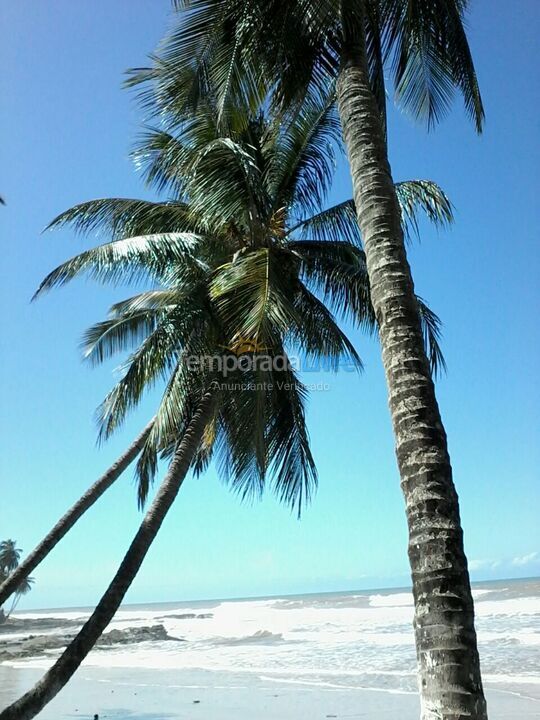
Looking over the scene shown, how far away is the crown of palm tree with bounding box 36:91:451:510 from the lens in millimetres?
8680

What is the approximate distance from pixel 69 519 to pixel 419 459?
7135mm

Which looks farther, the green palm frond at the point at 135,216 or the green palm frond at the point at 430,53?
the green palm frond at the point at 135,216

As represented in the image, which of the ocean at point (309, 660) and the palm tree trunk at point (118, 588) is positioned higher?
the palm tree trunk at point (118, 588)

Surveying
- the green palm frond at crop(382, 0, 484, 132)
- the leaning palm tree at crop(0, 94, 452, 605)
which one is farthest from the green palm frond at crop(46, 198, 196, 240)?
the green palm frond at crop(382, 0, 484, 132)

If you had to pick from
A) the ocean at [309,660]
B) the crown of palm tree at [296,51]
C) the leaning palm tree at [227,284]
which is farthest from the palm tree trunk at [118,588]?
the ocean at [309,660]

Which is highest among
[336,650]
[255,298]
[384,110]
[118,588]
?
[384,110]

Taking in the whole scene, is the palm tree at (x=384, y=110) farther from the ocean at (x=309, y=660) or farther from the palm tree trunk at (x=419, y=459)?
the ocean at (x=309, y=660)

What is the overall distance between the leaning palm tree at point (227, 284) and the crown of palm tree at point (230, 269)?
0.02m

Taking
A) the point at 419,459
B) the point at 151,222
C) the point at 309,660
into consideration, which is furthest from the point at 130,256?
the point at 309,660

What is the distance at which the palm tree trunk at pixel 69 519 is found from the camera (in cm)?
885

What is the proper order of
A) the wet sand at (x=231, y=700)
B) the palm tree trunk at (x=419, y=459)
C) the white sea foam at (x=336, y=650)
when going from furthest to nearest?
the white sea foam at (x=336, y=650) < the wet sand at (x=231, y=700) < the palm tree trunk at (x=419, y=459)

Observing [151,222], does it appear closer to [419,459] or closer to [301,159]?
[301,159]

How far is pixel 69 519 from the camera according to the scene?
9.36 metres

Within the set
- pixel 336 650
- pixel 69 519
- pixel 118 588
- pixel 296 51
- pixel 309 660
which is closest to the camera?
pixel 296 51
